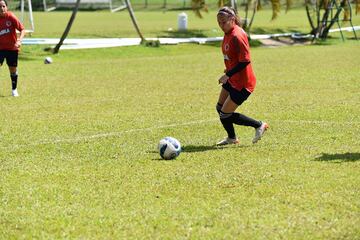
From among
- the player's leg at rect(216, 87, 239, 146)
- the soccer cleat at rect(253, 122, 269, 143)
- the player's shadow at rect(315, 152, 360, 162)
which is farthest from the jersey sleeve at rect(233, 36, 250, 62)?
the player's shadow at rect(315, 152, 360, 162)

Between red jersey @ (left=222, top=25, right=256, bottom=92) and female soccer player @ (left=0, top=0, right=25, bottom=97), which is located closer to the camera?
red jersey @ (left=222, top=25, right=256, bottom=92)

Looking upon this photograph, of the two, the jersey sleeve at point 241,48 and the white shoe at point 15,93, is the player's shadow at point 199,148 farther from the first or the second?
the white shoe at point 15,93

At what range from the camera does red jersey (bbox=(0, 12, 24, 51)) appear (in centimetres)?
1569

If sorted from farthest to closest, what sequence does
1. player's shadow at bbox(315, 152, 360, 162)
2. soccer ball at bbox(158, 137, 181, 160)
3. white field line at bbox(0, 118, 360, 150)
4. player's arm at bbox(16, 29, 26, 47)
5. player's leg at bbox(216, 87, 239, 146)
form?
player's arm at bbox(16, 29, 26, 47) < white field line at bbox(0, 118, 360, 150) < player's leg at bbox(216, 87, 239, 146) < soccer ball at bbox(158, 137, 181, 160) < player's shadow at bbox(315, 152, 360, 162)

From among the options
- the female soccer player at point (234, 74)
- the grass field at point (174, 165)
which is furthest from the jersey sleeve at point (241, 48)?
the grass field at point (174, 165)

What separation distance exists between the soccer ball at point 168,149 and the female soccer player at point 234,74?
1199mm

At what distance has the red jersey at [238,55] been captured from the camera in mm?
9594

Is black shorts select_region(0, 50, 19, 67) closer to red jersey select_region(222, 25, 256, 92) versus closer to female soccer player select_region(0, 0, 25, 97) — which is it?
female soccer player select_region(0, 0, 25, 97)

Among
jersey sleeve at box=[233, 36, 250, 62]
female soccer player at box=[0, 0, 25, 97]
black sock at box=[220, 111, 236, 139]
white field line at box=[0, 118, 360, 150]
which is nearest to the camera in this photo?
jersey sleeve at box=[233, 36, 250, 62]

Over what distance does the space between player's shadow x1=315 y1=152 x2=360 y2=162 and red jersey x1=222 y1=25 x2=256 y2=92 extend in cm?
147

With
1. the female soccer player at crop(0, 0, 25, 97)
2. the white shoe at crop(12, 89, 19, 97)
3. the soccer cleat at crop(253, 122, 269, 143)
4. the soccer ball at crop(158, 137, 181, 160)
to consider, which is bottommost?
the white shoe at crop(12, 89, 19, 97)

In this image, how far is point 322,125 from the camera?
11766mm

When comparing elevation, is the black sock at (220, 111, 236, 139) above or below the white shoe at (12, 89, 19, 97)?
above

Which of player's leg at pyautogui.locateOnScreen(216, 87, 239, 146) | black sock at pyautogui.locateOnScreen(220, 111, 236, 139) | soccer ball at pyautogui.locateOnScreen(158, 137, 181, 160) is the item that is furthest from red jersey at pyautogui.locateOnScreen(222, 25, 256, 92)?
soccer ball at pyautogui.locateOnScreen(158, 137, 181, 160)
